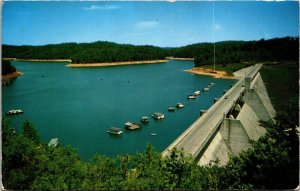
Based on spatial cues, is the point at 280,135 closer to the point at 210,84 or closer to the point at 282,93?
the point at 282,93

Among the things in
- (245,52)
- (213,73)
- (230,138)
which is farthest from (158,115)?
(245,52)

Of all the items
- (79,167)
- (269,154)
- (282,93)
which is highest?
(269,154)

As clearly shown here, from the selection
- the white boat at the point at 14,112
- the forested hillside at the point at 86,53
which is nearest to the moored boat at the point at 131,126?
the white boat at the point at 14,112

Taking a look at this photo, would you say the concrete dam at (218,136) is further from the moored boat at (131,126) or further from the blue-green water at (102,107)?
the moored boat at (131,126)

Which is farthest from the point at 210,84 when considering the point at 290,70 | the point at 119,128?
the point at 119,128

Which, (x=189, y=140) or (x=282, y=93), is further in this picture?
(x=282, y=93)

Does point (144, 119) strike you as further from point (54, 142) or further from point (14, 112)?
point (14, 112)
